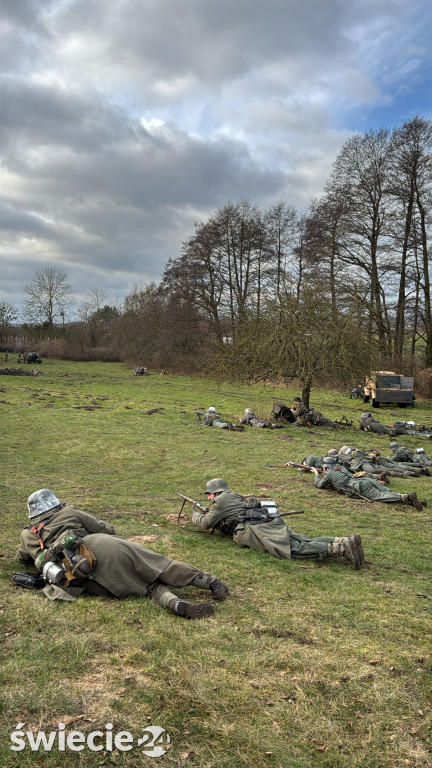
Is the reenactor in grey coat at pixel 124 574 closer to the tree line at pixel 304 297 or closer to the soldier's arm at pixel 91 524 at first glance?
the soldier's arm at pixel 91 524

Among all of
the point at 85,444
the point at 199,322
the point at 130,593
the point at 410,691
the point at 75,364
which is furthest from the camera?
the point at 75,364

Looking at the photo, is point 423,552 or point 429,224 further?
point 429,224

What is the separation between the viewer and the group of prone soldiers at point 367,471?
1180 cm

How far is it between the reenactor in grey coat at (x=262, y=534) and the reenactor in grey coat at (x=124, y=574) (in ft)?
6.53

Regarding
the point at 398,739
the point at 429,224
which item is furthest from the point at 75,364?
the point at 398,739

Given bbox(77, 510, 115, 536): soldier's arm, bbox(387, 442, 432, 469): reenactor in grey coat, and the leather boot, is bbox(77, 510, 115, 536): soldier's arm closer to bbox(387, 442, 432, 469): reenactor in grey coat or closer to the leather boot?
the leather boot

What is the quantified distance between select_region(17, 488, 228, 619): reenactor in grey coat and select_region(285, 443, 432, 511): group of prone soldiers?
22.4 feet

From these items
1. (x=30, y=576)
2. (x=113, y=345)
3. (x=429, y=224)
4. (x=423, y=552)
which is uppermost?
(x=429, y=224)

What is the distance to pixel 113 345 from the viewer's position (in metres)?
64.4

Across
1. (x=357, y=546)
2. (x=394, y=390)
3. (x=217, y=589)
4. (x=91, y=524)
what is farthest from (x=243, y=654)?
(x=394, y=390)

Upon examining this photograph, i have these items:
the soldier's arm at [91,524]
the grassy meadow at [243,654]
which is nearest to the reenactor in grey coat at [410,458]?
the grassy meadow at [243,654]

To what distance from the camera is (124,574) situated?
19.4 ft

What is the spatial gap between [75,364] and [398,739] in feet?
183

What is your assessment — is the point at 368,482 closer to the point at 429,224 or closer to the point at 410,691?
the point at 410,691
